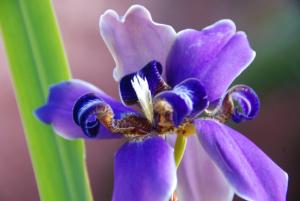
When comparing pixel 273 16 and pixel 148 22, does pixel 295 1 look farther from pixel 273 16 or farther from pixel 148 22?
pixel 148 22

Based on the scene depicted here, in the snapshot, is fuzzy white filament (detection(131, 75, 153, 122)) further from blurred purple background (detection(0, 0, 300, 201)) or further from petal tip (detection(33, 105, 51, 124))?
blurred purple background (detection(0, 0, 300, 201))

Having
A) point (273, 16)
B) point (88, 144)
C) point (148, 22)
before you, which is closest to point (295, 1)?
point (273, 16)

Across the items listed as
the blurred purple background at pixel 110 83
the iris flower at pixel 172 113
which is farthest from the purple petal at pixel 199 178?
the blurred purple background at pixel 110 83

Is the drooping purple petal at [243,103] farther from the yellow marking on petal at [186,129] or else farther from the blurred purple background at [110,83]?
the blurred purple background at [110,83]

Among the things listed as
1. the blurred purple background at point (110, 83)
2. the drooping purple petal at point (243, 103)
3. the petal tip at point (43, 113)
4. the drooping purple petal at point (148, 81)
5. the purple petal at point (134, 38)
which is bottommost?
the blurred purple background at point (110, 83)

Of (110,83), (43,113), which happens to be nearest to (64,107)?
(43,113)

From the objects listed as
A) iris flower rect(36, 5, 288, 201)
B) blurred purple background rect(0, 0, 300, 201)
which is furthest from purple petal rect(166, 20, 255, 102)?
blurred purple background rect(0, 0, 300, 201)
